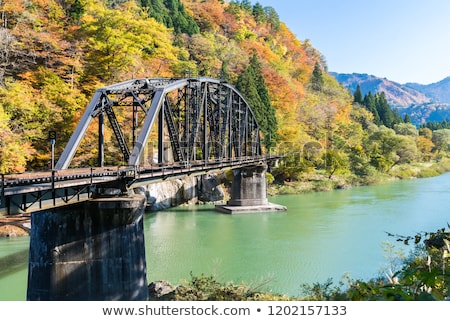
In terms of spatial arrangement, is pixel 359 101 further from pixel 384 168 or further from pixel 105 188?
pixel 105 188

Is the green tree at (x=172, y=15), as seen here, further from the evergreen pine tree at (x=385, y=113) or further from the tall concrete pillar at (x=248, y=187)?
the evergreen pine tree at (x=385, y=113)

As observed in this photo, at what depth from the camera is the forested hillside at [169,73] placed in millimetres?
29266

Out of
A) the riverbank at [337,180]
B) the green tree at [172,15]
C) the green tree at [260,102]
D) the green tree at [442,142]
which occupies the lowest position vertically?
the riverbank at [337,180]

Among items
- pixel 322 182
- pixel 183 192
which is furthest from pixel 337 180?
pixel 183 192

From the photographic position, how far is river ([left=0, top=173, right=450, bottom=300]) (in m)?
18.5

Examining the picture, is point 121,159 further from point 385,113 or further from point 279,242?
point 385,113

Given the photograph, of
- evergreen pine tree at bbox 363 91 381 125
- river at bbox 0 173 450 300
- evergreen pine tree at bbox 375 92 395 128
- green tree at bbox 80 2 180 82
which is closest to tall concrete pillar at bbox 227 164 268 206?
river at bbox 0 173 450 300

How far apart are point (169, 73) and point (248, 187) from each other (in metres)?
15.7

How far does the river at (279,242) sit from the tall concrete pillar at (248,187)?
2.57 meters

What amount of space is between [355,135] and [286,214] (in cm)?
4287

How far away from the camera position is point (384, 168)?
65812 millimetres

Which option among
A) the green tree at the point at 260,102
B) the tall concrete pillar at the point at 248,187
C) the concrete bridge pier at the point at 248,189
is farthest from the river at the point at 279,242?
the green tree at the point at 260,102

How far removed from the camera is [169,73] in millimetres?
43844

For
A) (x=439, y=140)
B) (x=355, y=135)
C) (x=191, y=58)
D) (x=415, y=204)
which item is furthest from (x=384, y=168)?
(x=439, y=140)
